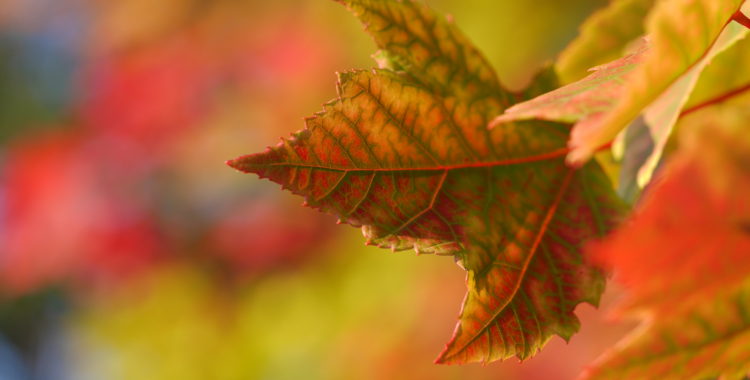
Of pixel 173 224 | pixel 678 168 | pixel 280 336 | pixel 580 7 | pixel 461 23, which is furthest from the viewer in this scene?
pixel 173 224

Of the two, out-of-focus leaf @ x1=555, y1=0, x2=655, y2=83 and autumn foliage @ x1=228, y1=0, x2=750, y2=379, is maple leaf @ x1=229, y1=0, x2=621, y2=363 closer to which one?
autumn foliage @ x1=228, y1=0, x2=750, y2=379

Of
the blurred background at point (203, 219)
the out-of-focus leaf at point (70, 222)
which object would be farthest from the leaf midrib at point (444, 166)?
the out-of-focus leaf at point (70, 222)

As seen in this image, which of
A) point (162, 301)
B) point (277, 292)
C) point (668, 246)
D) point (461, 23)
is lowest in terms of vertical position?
point (668, 246)

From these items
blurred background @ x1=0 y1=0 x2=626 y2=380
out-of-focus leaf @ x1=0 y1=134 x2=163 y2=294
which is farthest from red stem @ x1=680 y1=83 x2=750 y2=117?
out-of-focus leaf @ x1=0 y1=134 x2=163 y2=294

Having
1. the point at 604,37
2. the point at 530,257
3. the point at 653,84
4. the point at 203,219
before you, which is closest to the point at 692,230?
the point at 653,84

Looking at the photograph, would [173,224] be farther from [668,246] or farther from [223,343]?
[668,246]

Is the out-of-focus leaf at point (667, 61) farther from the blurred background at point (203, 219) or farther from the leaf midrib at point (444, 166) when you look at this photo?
the blurred background at point (203, 219)

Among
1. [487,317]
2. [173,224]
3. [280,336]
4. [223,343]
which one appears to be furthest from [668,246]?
[173,224]
